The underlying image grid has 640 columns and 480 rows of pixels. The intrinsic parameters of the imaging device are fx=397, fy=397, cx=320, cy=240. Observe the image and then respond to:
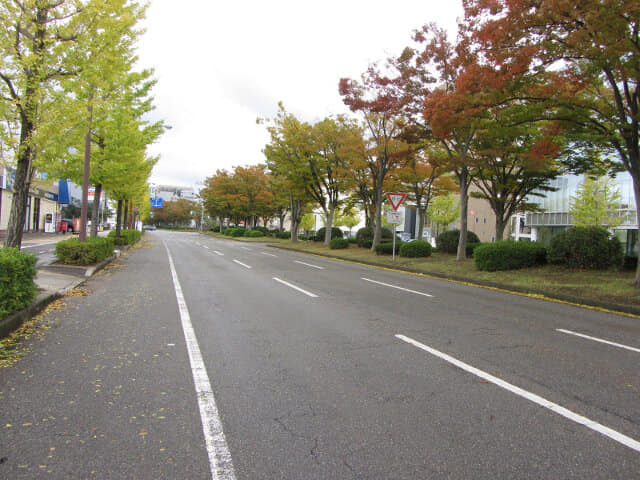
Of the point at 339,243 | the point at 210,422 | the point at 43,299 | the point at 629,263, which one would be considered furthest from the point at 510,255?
the point at 339,243

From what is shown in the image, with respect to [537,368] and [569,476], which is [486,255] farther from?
[569,476]

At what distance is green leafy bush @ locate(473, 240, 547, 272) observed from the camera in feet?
44.1

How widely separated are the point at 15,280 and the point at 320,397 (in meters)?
4.81

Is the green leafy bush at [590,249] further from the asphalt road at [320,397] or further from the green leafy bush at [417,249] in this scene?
the green leafy bush at [417,249]

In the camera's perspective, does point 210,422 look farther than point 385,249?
No

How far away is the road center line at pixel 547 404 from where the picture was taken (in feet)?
9.36

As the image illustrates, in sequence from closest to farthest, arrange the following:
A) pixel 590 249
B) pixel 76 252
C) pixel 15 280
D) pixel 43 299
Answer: pixel 15 280 < pixel 43 299 < pixel 590 249 < pixel 76 252

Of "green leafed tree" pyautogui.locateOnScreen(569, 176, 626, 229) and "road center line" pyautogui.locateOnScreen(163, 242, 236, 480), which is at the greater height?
"green leafed tree" pyautogui.locateOnScreen(569, 176, 626, 229)

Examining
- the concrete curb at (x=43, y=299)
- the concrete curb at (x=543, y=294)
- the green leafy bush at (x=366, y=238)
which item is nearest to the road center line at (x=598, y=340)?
the concrete curb at (x=543, y=294)

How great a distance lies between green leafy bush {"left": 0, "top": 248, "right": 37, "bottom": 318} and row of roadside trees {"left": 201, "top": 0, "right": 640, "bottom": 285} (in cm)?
1032

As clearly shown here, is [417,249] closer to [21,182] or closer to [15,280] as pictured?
[21,182]

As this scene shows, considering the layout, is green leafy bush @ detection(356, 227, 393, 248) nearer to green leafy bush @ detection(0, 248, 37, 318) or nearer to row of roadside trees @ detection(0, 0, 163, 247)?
row of roadside trees @ detection(0, 0, 163, 247)

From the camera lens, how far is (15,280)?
5.55 m

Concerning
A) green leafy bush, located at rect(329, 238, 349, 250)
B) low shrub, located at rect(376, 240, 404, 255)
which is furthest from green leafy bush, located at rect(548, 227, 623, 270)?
green leafy bush, located at rect(329, 238, 349, 250)
